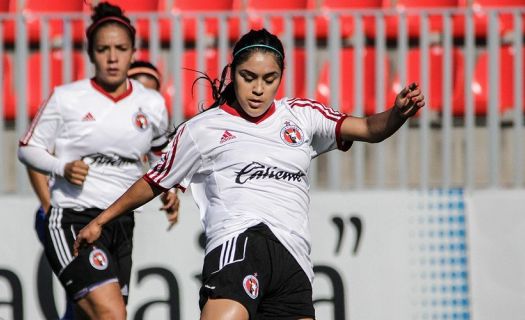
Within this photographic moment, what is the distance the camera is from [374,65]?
861cm

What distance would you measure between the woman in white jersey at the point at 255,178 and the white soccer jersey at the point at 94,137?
1268mm

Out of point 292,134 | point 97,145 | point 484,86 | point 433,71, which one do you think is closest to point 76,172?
point 97,145

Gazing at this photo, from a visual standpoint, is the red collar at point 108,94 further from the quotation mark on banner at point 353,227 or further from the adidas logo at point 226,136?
the quotation mark on banner at point 353,227

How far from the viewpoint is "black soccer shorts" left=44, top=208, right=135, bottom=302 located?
5992 mm

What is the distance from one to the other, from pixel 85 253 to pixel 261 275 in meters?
1.58

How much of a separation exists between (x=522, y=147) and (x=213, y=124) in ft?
13.8

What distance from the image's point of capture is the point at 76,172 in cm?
601

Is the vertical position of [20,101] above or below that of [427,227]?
above

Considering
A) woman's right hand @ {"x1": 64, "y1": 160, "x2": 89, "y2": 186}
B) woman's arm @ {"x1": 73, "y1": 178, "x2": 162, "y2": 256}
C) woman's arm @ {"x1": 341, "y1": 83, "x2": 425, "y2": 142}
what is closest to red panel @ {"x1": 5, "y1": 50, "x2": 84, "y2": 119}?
woman's right hand @ {"x1": 64, "y1": 160, "x2": 89, "y2": 186}

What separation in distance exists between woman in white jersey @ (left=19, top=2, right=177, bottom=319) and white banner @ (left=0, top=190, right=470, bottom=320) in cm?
181

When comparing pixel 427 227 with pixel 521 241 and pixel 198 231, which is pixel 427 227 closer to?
pixel 521 241

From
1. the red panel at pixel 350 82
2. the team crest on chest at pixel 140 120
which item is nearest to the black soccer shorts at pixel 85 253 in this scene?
the team crest on chest at pixel 140 120

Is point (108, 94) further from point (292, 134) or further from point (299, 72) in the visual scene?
point (299, 72)

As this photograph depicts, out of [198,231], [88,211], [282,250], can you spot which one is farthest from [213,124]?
[198,231]
